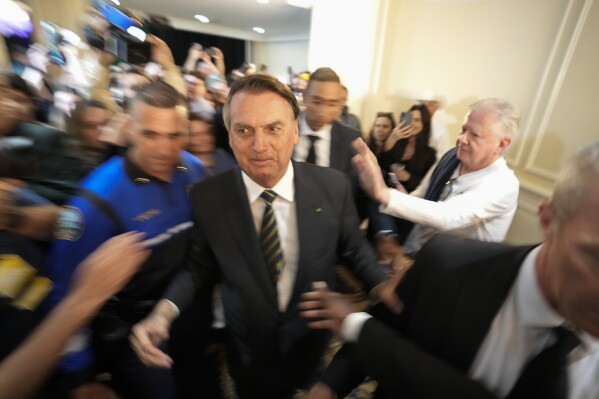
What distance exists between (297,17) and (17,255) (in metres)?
10.2

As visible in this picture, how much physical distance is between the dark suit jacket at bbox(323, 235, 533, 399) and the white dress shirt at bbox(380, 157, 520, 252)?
724mm

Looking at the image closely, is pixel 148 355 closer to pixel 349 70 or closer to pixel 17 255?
pixel 17 255

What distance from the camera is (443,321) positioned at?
0.75m

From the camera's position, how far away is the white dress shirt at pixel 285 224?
1166mm

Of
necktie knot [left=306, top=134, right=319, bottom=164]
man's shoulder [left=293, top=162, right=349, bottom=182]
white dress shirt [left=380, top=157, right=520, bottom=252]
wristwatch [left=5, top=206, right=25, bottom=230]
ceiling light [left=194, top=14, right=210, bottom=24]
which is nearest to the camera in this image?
wristwatch [left=5, top=206, right=25, bottom=230]

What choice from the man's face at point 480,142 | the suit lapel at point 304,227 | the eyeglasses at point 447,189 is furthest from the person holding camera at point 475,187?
the suit lapel at point 304,227

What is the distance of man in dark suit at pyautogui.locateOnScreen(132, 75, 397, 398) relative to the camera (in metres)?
1.10

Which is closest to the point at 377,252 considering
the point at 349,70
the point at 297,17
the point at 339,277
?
the point at 339,277

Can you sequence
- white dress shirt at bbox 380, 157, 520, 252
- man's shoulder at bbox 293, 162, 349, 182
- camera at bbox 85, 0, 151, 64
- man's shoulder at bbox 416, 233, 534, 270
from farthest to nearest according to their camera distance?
camera at bbox 85, 0, 151, 64, white dress shirt at bbox 380, 157, 520, 252, man's shoulder at bbox 293, 162, 349, 182, man's shoulder at bbox 416, 233, 534, 270

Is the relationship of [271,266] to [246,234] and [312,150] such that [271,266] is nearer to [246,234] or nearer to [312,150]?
Answer: [246,234]

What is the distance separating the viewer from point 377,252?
1.88 metres

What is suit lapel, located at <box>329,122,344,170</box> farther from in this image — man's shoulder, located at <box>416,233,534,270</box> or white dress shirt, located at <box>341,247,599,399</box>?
white dress shirt, located at <box>341,247,599,399</box>

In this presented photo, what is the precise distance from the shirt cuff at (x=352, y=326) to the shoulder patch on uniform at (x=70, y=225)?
1.11m

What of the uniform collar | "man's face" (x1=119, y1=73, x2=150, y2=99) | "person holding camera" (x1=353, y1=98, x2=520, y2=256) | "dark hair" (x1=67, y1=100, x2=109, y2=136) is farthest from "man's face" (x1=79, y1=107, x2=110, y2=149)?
"person holding camera" (x1=353, y1=98, x2=520, y2=256)
